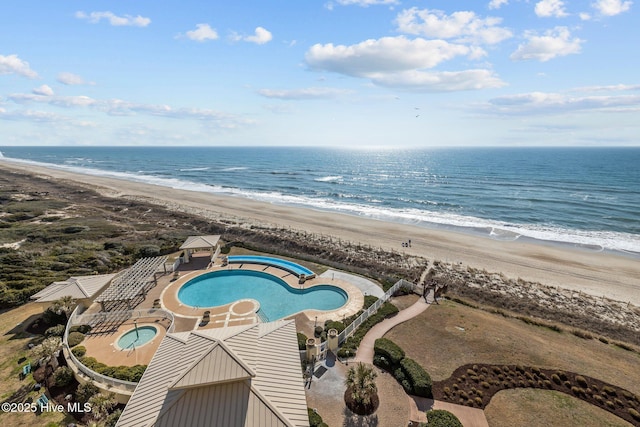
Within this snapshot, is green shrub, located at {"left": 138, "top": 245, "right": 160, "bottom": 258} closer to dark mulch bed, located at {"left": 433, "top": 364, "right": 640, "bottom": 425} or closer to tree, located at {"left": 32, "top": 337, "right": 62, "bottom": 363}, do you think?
tree, located at {"left": 32, "top": 337, "right": 62, "bottom": 363}

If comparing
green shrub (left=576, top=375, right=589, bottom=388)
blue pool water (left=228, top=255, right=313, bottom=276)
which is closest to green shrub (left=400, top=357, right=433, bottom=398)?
green shrub (left=576, top=375, right=589, bottom=388)

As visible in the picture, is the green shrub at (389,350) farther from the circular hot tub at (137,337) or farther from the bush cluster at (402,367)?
the circular hot tub at (137,337)

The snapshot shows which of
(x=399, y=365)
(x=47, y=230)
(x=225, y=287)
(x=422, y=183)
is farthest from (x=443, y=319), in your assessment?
(x=422, y=183)

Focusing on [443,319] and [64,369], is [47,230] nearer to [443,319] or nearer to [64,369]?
[64,369]

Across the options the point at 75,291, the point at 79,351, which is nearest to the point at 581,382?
the point at 79,351

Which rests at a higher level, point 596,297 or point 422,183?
point 422,183

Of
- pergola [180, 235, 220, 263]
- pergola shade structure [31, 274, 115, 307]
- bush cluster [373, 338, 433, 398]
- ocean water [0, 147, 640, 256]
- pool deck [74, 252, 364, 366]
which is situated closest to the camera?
bush cluster [373, 338, 433, 398]
